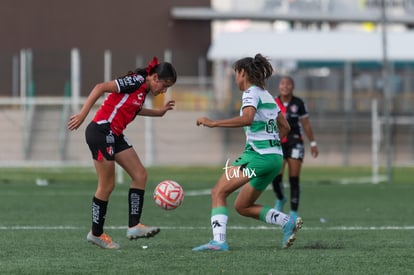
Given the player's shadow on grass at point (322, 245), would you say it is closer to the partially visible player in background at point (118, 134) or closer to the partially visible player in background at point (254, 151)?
the partially visible player in background at point (254, 151)

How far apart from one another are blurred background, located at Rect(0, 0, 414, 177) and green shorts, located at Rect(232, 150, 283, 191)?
21503 mm

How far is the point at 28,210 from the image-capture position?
1716 cm

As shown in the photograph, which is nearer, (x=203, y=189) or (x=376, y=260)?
(x=376, y=260)

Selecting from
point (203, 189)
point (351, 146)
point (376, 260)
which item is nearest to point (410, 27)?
point (351, 146)

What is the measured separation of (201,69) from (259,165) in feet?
94.9

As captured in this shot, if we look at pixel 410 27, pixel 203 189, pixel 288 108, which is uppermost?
pixel 410 27

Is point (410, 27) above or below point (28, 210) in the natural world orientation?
above

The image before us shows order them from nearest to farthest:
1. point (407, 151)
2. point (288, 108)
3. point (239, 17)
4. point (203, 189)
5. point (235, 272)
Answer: point (235, 272), point (288, 108), point (203, 189), point (407, 151), point (239, 17)

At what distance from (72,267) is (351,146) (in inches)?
1179

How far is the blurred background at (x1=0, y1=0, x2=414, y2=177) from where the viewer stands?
123 feet

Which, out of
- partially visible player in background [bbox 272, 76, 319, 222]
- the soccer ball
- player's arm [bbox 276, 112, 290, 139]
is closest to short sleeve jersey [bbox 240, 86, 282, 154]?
player's arm [bbox 276, 112, 290, 139]

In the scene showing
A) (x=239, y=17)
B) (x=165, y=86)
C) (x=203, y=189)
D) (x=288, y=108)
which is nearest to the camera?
(x=165, y=86)

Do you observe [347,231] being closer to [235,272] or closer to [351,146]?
[235,272]

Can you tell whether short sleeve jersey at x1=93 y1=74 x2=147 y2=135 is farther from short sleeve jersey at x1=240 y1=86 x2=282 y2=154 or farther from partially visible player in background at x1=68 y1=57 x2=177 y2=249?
short sleeve jersey at x1=240 y1=86 x2=282 y2=154
